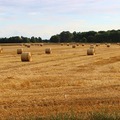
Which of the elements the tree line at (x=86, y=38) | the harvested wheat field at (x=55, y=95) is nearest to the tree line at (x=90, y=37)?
the tree line at (x=86, y=38)

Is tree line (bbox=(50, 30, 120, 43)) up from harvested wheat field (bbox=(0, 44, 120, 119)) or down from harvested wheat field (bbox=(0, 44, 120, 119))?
down

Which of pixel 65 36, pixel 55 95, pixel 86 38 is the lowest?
pixel 86 38

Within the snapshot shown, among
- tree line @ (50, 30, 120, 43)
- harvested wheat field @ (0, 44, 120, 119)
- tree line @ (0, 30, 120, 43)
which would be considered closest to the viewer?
harvested wheat field @ (0, 44, 120, 119)

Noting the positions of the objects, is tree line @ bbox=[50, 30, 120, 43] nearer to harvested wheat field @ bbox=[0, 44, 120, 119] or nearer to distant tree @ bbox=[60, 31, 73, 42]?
distant tree @ bbox=[60, 31, 73, 42]

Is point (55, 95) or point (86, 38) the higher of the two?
point (55, 95)

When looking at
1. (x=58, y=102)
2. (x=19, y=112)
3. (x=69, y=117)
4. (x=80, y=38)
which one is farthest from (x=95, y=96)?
(x=80, y=38)

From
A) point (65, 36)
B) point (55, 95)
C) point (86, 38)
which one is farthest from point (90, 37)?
point (55, 95)

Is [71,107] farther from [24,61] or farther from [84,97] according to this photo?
[24,61]

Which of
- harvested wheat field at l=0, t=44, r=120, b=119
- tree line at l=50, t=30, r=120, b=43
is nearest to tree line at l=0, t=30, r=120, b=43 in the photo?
tree line at l=50, t=30, r=120, b=43

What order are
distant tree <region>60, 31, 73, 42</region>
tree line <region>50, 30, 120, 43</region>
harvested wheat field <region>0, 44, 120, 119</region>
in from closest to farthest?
harvested wheat field <region>0, 44, 120, 119</region>, tree line <region>50, 30, 120, 43</region>, distant tree <region>60, 31, 73, 42</region>

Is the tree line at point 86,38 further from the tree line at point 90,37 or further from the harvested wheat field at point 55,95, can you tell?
the harvested wheat field at point 55,95

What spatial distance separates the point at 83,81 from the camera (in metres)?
15.9

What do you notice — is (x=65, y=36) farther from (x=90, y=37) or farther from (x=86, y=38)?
(x=90, y=37)

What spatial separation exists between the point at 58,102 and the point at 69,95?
119cm
